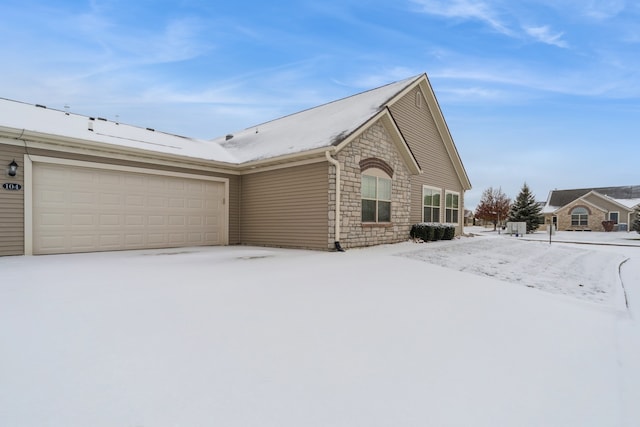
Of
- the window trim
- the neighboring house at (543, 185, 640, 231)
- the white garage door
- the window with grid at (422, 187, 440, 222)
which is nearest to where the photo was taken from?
the white garage door

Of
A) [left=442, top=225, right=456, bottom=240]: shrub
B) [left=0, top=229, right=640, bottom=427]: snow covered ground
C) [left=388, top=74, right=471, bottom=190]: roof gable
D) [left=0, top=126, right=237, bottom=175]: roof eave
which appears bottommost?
[left=0, top=229, right=640, bottom=427]: snow covered ground

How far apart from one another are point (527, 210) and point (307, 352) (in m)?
37.0

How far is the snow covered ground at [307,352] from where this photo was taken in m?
2.00

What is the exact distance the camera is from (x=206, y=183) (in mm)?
12078

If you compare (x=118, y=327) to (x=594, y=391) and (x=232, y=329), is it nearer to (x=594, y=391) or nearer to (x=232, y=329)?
(x=232, y=329)

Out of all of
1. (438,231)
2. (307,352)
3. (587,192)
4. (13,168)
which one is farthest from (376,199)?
(587,192)

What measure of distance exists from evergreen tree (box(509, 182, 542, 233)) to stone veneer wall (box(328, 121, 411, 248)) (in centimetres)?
2659

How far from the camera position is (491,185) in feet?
144

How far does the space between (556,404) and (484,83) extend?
57.3ft

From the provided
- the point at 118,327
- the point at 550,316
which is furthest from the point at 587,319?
the point at 118,327

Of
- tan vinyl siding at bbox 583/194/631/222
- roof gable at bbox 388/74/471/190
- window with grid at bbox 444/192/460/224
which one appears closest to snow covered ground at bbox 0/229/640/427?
roof gable at bbox 388/74/471/190

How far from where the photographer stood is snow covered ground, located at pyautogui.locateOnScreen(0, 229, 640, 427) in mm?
2000

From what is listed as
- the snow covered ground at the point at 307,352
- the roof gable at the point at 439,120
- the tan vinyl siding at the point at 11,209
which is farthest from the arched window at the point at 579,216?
the tan vinyl siding at the point at 11,209

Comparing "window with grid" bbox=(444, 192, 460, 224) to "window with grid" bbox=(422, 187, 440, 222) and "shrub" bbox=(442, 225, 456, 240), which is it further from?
"shrub" bbox=(442, 225, 456, 240)
